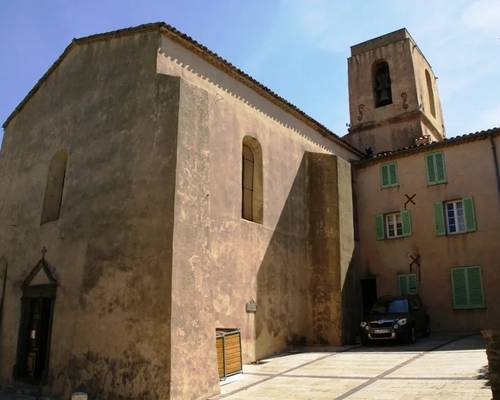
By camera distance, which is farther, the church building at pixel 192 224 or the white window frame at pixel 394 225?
the white window frame at pixel 394 225

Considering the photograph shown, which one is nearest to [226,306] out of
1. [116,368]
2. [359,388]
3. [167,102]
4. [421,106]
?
[116,368]

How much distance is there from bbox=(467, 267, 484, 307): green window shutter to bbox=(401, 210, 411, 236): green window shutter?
265cm

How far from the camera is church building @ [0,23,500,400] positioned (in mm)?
9805

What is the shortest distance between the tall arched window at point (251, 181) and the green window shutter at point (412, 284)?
7008mm

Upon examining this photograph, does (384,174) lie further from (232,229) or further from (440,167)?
(232,229)

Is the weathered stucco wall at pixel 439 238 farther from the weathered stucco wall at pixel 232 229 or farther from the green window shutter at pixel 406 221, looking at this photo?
the weathered stucco wall at pixel 232 229

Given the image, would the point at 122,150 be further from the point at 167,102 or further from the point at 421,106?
the point at 421,106

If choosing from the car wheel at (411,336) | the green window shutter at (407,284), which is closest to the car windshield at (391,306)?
the car wheel at (411,336)

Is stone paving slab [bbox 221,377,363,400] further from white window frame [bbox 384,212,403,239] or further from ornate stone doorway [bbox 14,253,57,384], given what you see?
white window frame [bbox 384,212,403,239]

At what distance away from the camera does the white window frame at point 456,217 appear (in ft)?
56.1

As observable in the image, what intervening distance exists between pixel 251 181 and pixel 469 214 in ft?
26.9

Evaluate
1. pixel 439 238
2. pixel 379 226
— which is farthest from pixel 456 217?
pixel 379 226

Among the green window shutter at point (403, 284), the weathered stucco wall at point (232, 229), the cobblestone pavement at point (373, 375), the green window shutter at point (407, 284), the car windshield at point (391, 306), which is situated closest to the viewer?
the cobblestone pavement at point (373, 375)

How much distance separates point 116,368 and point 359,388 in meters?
4.83
